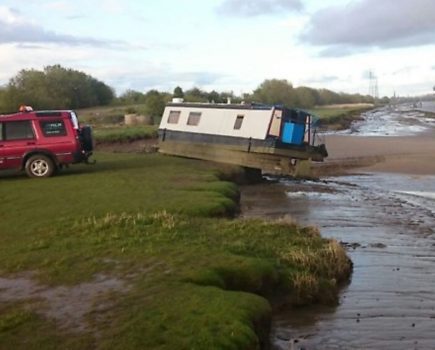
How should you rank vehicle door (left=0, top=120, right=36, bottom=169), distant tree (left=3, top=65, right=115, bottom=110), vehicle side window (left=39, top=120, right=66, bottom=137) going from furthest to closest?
distant tree (left=3, top=65, right=115, bottom=110) < vehicle side window (left=39, top=120, right=66, bottom=137) < vehicle door (left=0, top=120, right=36, bottom=169)

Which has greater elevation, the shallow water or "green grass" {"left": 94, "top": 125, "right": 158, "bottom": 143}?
"green grass" {"left": 94, "top": 125, "right": 158, "bottom": 143}

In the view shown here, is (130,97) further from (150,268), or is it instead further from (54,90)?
(150,268)

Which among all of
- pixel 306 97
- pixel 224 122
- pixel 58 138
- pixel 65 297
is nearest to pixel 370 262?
pixel 65 297

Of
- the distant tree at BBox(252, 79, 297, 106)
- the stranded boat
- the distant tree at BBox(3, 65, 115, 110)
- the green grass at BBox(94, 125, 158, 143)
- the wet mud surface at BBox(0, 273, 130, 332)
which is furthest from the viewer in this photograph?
the distant tree at BBox(252, 79, 297, 106)

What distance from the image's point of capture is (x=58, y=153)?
19.2 meters

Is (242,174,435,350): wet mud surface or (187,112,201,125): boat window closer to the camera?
(242,174,435,350): wet mud surface

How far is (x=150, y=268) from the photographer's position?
29.3ft

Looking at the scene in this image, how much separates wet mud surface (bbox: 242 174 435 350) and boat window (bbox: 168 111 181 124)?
6.39 m

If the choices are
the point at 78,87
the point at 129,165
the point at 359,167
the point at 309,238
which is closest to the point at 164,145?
the point at 129,165

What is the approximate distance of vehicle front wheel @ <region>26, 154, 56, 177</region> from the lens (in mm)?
19156

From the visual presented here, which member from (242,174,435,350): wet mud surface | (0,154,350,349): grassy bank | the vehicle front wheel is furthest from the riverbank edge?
the vehicle front wheel

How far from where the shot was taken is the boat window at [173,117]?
95.2ft

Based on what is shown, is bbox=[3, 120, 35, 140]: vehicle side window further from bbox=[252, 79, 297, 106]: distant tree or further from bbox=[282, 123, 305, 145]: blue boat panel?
bbox=[252, 79, 297, 106]: distant tree

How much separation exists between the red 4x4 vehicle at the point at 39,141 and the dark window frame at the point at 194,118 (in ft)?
30.1
